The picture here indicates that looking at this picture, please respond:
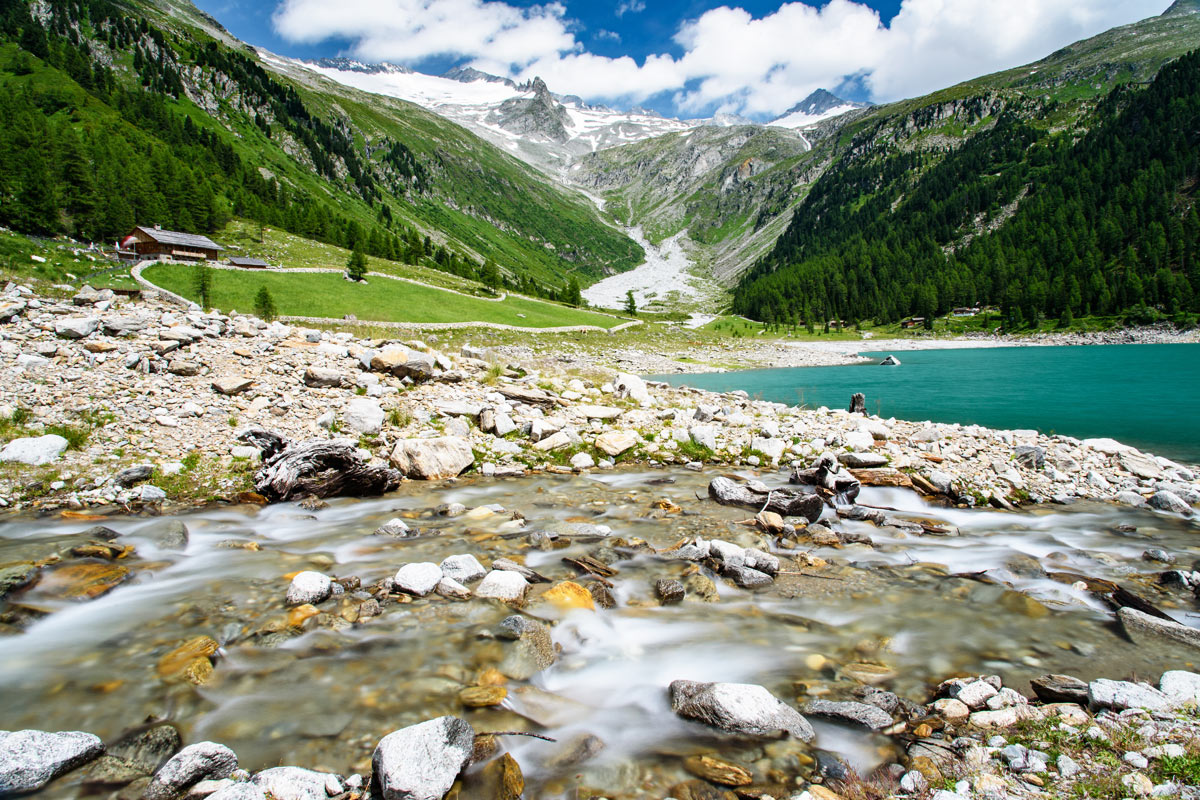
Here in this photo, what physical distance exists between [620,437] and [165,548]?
34.3 feet

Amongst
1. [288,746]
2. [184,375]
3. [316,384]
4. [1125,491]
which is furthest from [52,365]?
[1125,491]

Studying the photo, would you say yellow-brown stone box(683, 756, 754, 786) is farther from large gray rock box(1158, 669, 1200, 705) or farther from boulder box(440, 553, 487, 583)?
large gray rock box(1158, 669, 1200, 705)

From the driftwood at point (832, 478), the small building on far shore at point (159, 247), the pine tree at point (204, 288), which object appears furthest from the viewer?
the small building on far shore at point (159, 247)

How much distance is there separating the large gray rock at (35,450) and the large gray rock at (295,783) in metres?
10.6

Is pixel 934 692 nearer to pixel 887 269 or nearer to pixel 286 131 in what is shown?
pixel 887 269

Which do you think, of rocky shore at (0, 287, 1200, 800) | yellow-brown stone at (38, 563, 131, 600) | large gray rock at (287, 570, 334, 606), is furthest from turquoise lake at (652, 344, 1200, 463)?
yellow-brown stone at (38, 563, 131, 600)

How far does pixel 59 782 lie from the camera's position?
3.71 meters

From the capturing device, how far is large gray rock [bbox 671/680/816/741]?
4691 millimetres

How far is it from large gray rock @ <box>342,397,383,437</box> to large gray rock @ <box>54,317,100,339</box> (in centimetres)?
775

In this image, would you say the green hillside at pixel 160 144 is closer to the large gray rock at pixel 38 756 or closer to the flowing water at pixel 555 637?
the flowing water at pixel 555 637

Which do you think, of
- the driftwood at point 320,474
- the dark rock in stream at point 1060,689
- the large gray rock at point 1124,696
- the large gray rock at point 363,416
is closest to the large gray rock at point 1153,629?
the large gray rock at point 1124,696

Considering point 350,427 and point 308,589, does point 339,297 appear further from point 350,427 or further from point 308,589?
point 308,589

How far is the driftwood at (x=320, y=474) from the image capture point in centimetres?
1032

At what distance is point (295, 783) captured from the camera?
3684mm
